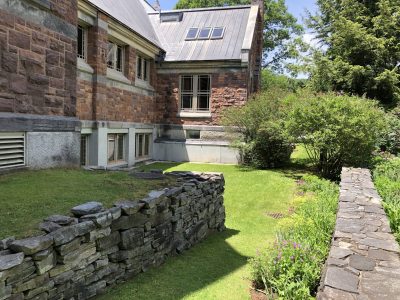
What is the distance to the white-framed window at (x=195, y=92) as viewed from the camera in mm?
17984

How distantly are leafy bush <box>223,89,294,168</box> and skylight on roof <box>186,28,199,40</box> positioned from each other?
563 cm

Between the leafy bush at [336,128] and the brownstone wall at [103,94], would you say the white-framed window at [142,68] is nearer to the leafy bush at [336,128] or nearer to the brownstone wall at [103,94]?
the brownstone wall at [103,94]

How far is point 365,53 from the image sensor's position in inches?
890

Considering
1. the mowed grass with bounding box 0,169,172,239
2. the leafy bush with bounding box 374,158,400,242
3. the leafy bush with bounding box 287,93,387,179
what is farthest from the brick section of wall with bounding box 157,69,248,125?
the mowed grass with bounding box 0,169,172,239

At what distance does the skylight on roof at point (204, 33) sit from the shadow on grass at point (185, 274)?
1395cm

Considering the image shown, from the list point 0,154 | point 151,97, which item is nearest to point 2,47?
point 0,154

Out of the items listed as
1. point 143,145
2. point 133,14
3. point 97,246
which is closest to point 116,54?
point 133,14

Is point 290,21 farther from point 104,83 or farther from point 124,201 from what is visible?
point 124,201

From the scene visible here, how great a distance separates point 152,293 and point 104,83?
976 cm

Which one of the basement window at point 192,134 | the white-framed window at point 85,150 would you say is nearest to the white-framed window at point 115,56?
the white-framed window at point 85,150

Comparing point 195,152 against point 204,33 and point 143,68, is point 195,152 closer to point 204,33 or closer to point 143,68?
point 143,68

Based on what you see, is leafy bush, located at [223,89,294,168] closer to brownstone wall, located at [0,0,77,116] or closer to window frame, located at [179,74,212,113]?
window frame, located at [179,74,212,113]

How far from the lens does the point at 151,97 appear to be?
58.0 feet

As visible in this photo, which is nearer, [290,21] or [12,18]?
[12,18]
